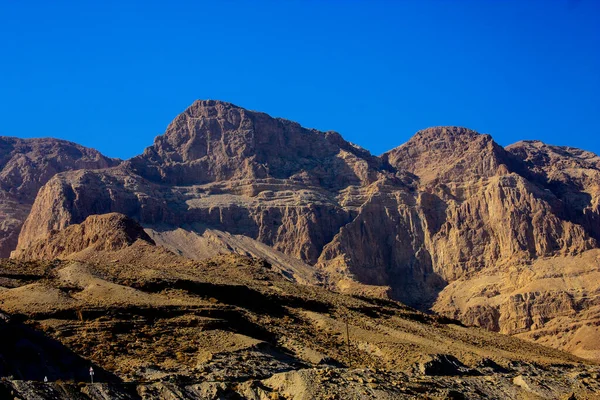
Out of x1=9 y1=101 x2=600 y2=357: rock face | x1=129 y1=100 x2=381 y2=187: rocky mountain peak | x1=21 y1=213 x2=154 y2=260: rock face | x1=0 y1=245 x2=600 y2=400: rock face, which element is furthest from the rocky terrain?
x1=129 y1=100 x2=381 y2=187: rocky mountain peak

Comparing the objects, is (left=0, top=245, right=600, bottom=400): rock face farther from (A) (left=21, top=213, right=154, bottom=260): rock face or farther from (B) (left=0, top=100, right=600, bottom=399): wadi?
(A) (left=21, top=213, right=154, bottom=260): rock face

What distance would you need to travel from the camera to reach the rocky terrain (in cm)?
3053

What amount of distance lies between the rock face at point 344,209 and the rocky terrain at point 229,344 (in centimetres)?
7067

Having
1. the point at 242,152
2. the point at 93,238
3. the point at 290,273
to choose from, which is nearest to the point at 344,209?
the point at 242,152

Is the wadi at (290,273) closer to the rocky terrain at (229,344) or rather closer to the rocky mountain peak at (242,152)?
the rocky terrain at (229,344)

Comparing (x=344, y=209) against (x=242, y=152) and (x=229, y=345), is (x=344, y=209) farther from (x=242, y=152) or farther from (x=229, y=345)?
(x=229, y=345)

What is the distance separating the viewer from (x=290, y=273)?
140 metres

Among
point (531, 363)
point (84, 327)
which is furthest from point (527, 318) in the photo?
point (84, 327)

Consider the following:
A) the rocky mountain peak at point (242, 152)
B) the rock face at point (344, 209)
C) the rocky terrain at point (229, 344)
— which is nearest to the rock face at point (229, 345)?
the rocky terrain at point (229, 344)

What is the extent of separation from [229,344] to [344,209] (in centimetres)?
13174

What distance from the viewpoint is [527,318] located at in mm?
136625

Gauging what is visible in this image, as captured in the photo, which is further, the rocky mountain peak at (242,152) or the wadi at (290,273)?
the rocky mountain peak at (242,152)

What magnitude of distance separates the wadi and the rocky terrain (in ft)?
0.43

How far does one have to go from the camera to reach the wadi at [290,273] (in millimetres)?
35219
